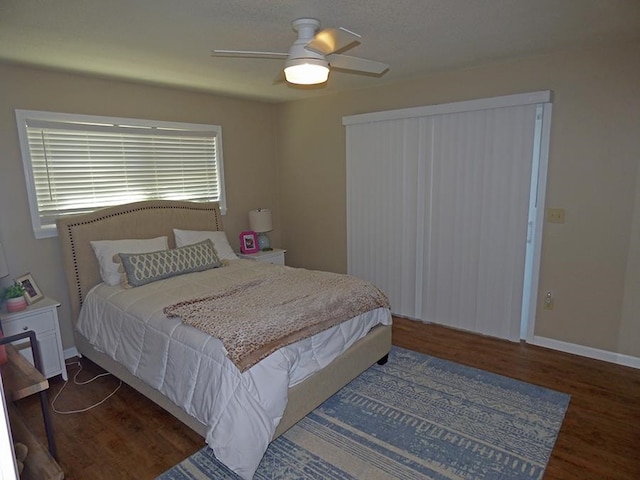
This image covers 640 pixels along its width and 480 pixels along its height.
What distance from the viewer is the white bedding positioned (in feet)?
6.56

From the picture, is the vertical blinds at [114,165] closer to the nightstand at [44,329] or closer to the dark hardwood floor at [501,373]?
the nightstand at [44,329]

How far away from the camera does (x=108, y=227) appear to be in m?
3.53

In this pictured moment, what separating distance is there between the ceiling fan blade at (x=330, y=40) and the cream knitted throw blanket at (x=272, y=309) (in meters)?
1.54

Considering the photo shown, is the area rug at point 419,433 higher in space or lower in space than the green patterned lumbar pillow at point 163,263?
lower

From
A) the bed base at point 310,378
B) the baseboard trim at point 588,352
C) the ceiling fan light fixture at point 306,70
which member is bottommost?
the baseboard trim at point 588,352

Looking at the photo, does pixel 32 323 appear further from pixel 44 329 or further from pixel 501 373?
pixel 501 373

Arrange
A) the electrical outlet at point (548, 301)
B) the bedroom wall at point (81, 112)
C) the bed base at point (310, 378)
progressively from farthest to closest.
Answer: the electrical outlet at point (548, 301)
the bedroom wall at point (81, 112)
the bed base at point (310, 378)

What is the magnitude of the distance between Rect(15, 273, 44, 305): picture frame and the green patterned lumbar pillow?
1.90ft

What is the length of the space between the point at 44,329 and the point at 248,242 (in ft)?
7.34

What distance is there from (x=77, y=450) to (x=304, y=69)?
2556 millimetres

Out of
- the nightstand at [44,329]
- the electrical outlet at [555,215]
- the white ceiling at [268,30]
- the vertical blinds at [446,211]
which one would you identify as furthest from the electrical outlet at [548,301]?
the nightstand at [44,329]

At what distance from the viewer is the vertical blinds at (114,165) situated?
3.28 meters

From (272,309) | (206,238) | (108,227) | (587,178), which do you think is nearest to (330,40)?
(272,309)

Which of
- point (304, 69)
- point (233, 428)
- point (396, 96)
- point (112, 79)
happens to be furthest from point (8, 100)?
point (396, 96)
